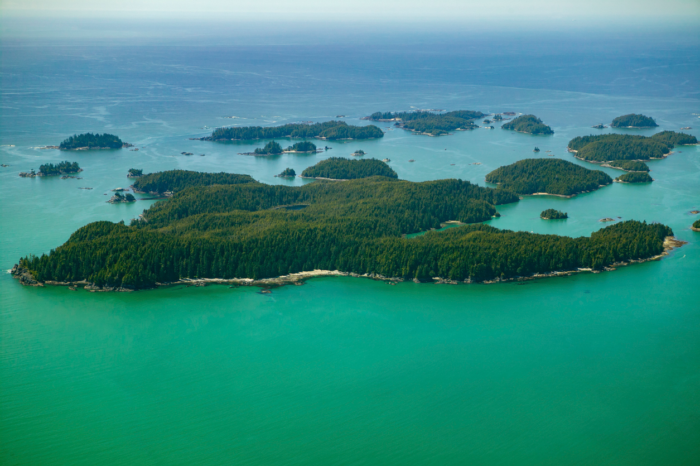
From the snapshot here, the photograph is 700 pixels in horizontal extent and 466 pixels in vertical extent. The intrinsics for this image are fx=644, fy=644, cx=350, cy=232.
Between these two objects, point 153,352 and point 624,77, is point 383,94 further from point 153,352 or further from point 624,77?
point 153,352

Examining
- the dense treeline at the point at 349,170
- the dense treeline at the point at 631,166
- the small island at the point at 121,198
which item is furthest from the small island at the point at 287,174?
the dense treeline at the point at 631,166

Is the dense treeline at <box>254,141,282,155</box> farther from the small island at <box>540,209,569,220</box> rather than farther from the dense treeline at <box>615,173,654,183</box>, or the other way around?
the dense treeline at <box>615,173,654,183</box>

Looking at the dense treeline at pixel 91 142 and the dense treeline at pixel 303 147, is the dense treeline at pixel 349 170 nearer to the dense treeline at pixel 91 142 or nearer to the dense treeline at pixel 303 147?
the dense treeline at pixel 303 147

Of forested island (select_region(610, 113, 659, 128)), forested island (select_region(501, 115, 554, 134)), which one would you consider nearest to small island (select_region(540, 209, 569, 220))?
forested island (select_region(501, 115, 554, 134))

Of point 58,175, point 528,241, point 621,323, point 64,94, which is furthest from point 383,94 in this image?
point 621,323

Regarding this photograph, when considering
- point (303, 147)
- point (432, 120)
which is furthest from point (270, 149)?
point (432, 120)

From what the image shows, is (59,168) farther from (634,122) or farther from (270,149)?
(634,122)

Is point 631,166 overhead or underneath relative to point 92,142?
underneath
